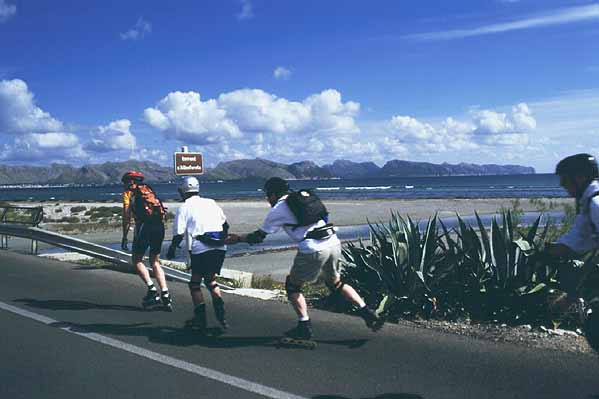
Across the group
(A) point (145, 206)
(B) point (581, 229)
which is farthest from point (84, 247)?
(B) point (581, 229)

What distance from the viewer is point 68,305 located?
8.16m

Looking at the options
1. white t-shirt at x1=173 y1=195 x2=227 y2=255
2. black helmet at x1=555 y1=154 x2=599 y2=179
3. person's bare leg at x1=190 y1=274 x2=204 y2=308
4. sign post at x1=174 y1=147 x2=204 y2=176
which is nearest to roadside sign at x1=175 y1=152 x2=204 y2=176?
sign post at x1=174 y1=147 x2=204 y2=176

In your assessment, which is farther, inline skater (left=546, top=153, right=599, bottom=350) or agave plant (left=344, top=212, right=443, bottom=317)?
agave plant (left=344, top=212, right=443, bottom=317)

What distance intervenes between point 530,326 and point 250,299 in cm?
390

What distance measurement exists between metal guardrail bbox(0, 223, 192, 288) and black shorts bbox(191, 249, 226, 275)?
2.87 metres

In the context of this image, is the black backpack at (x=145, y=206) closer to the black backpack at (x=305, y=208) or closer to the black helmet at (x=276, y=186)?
the black helmet at (x=276, y=186)

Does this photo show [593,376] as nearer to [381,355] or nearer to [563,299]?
[563,299]

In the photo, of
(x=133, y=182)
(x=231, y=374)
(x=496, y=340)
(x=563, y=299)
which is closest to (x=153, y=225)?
(x=133, y=182)

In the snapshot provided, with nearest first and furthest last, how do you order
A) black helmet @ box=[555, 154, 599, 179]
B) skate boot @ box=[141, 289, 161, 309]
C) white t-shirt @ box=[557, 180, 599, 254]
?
white t-shirt @ box=[557, 180, 599, 254] → black helmet @ box=[555, 154, 599, 179] → skate boot @ box=[141, 289, 161, 309]

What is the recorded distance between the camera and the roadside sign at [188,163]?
37.8 feet

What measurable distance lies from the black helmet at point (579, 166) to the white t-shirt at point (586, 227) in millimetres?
77

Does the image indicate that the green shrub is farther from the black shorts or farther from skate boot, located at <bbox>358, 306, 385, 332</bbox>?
the black shorts

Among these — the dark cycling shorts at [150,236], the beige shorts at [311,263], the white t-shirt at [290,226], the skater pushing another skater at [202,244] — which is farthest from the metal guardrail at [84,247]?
the white t-shirt at [290,226]

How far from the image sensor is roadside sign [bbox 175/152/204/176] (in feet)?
37.8
